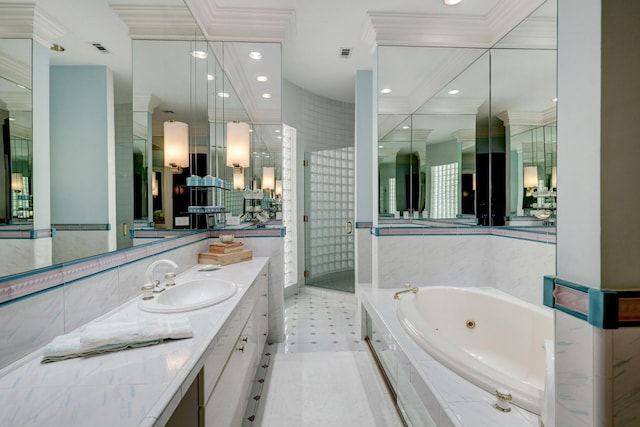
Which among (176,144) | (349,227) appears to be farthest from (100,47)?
(349,227)

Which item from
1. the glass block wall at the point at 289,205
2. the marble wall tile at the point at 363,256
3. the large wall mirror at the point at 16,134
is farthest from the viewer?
the glass block wall at the point at 289,205

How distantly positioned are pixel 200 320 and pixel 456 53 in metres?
2.98

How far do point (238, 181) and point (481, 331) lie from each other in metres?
2.45

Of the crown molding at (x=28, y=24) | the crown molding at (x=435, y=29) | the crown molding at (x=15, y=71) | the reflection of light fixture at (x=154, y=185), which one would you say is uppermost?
the crown molding at (x=435, y=29)

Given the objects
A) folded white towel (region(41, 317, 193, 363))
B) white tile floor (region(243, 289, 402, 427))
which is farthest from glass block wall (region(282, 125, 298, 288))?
folded white towel (region(41, 317, 193, 363))

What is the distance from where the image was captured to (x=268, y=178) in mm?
3137

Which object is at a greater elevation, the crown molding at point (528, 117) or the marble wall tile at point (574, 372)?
the crown molding at point (528, 117)

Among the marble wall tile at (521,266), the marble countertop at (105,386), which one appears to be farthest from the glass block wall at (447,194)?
the marble countertop at (105,386)

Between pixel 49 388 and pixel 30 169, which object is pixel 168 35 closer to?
pixel 30 169

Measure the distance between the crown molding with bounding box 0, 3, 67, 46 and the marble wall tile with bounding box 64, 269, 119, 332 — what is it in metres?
0.82

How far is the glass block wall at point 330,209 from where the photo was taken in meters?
4.28

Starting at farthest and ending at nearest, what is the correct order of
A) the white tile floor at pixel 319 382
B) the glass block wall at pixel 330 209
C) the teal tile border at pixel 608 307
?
1. the glass block wall at pixel 330 209
2. the white tile floor at pixel 319 382
3. the teal tile border at pixel 608 307

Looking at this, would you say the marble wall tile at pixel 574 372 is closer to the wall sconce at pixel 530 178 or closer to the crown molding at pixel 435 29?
the wall sconce at pixel 530 178

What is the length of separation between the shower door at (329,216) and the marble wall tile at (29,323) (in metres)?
3.22
